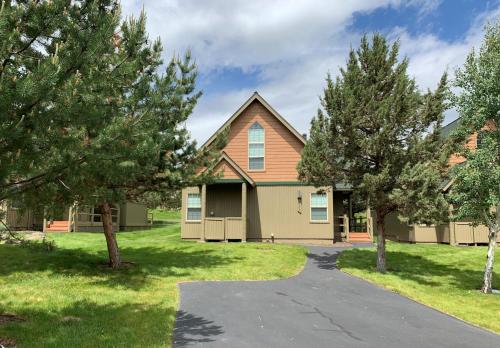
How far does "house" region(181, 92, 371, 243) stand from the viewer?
22.7 meters

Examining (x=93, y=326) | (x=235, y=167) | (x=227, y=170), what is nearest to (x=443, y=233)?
(x=235, y=167)

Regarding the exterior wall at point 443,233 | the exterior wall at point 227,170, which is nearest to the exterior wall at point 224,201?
the exterior wall at point 227,170

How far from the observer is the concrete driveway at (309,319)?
24.7 ft

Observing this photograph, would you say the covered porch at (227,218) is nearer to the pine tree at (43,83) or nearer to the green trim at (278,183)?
the green trim at (278,183)

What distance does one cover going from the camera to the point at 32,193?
6.86m

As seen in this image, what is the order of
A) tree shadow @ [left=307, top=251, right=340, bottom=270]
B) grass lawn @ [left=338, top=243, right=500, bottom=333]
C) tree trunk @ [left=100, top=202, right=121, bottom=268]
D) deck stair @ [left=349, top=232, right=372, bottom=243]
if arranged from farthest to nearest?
deck stair @ [left=349, top=232, right=372, bottom=243] < tree shadow @ [left=307, top=251, right=340, bottom=270] < tree trunk @ [left=100, top=202, right=121, bottom=268] < grass lawn @ [left=338, top=243, right=500, bottom=333]

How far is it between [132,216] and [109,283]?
21.0 metres

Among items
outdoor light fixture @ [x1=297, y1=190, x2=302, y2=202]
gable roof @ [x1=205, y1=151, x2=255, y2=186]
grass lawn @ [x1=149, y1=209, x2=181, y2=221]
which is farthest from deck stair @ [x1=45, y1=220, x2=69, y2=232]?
grass lawn @ [x1=149, y1=209, x2=181, y2=221]

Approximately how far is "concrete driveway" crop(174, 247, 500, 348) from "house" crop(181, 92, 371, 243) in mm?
9877

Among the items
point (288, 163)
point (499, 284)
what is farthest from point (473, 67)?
point (288, 163)

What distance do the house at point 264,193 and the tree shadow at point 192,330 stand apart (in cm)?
1327

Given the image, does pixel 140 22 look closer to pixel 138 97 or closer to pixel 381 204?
pixel 138 97

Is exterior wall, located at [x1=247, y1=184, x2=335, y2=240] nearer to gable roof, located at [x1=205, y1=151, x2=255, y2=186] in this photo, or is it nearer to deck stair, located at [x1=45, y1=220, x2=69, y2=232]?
gable roof, located at [x1=205, y1=151, x2=255, y2=186]

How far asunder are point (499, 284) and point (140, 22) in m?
13.9
